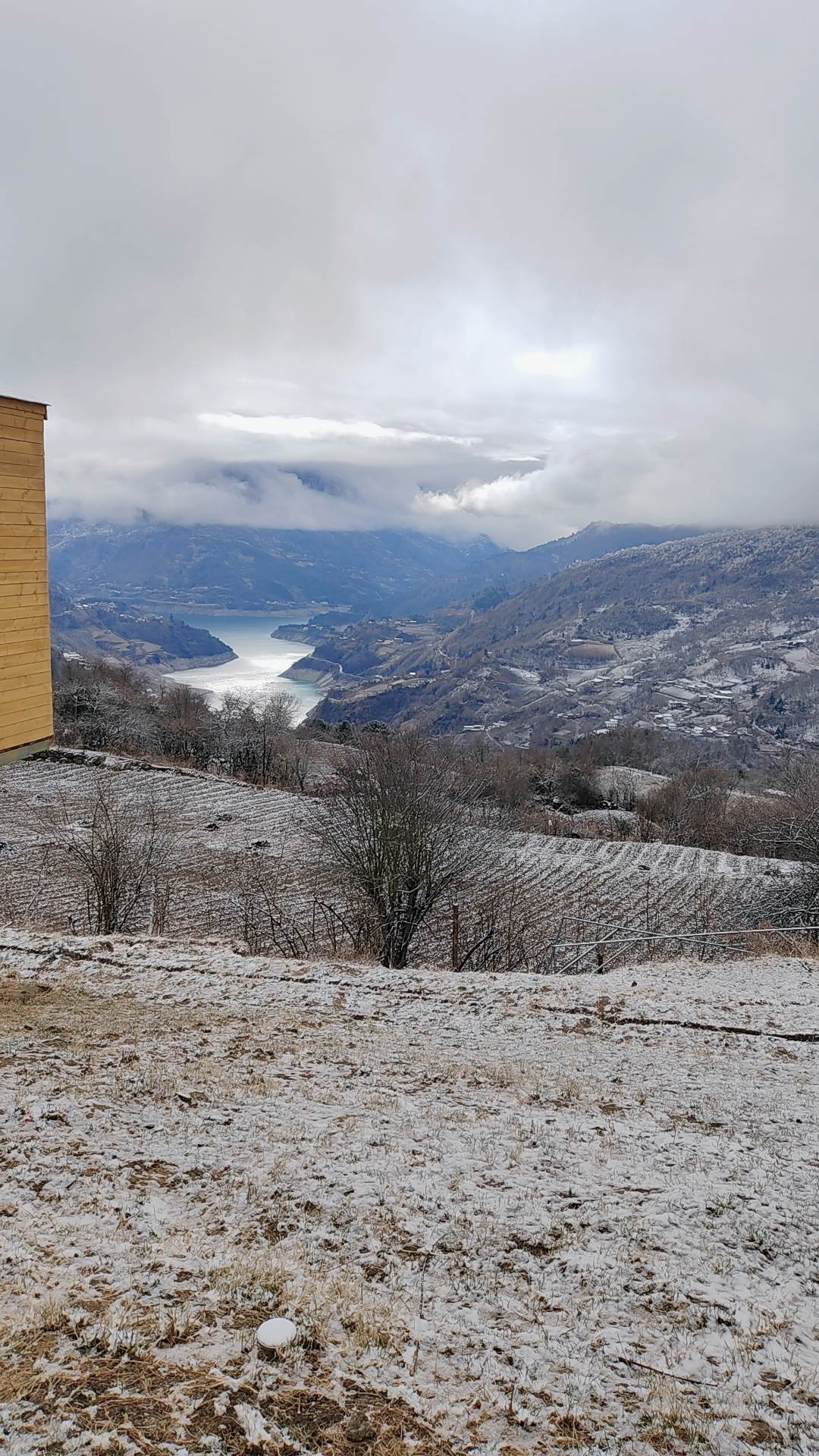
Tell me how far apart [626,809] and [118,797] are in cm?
3722

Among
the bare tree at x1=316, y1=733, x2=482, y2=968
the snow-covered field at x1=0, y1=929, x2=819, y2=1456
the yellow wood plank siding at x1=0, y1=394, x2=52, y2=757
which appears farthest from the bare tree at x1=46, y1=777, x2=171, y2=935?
the snow-covered field at x1=0, y1=929, x2=819, y2=1456

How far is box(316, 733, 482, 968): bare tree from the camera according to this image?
17719mm

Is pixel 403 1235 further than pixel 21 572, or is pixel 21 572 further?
pixel 21 572

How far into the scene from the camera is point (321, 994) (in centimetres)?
1068

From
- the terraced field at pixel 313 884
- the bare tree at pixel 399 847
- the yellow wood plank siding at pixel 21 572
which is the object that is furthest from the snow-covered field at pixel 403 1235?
the bare tree at pixel 399 847

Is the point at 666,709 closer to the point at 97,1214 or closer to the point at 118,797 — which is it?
the point at 118,797

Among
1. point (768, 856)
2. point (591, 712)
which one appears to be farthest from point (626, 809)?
point (591, 712)

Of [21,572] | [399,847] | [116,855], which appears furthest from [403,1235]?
[116,855]

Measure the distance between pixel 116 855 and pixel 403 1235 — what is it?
1353 cm

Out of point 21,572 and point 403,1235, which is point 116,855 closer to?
point 21,572

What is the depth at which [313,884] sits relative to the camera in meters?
24.4

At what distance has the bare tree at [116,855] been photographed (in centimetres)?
1688

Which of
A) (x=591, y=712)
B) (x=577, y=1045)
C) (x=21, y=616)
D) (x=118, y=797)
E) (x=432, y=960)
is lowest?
(x=432, y=960)

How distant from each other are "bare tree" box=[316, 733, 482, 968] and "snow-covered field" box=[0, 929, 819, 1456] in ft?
26.3
